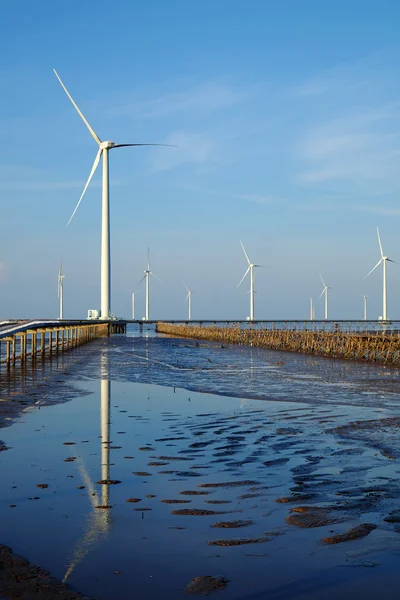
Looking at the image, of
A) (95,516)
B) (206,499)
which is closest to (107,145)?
(206,499)

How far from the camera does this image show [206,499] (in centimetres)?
788

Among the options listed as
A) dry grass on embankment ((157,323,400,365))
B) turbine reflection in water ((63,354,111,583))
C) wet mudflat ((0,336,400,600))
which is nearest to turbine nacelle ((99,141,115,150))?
dry grass on embankment ((157,323,400,365))

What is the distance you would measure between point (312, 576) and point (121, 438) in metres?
7.01

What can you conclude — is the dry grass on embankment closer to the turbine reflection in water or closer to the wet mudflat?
the wet mudflat

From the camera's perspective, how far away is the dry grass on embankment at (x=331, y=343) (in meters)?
39.6

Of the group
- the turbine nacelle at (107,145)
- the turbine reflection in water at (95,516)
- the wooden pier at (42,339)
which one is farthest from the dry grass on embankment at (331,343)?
the turbine reflection in water at (95,516)

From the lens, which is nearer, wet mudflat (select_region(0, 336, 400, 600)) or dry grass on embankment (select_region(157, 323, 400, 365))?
wet mudflat (select_region(0, 336, 400, 600))

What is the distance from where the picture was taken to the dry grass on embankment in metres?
39.6

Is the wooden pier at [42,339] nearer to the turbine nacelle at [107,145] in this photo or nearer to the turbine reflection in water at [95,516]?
the turbine reflection in water at [95,516]

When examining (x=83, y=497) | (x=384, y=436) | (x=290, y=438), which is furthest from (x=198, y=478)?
(x=384, y=436)

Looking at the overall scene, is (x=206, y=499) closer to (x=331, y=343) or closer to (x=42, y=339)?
(x=42, y=339)

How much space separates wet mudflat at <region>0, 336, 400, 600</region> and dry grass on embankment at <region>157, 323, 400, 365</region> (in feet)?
77.8

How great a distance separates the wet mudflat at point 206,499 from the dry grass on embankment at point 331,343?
23.7 meters

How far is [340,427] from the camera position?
13.6 m
